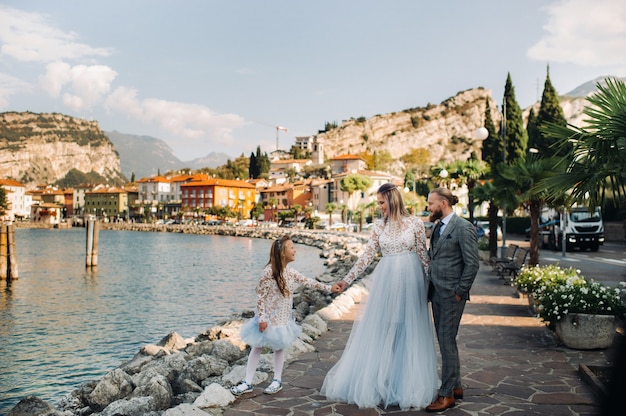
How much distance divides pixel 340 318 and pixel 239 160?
170 m

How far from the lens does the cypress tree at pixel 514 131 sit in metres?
56.3

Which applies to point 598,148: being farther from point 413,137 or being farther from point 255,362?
point 413,137

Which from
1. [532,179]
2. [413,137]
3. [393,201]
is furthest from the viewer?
[413,137]

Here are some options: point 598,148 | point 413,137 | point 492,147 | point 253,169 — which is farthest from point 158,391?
point 413,137

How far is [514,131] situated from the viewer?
189 feet

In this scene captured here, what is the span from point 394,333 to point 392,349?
0.17m

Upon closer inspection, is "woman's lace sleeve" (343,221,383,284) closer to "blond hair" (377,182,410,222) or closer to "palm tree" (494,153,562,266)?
"blond hair" (377,182,410,222)

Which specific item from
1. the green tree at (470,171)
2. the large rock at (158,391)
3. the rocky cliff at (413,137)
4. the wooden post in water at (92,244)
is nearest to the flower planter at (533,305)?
the large rock at (158,391)

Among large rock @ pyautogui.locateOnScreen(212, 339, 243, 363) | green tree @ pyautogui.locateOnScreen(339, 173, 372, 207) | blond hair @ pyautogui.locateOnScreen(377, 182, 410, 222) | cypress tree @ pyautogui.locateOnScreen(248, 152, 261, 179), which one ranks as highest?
cypress tree @ pyautogui.locateOnScreen(248, 152, 261, 179)

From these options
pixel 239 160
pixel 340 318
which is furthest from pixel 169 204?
pixel 340 318

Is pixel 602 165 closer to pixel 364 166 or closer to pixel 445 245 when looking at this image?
pixel 445 245

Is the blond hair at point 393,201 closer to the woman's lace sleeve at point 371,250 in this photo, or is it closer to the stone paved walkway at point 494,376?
the woman's lace sleeve at point 371,250

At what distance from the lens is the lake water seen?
1335 cm

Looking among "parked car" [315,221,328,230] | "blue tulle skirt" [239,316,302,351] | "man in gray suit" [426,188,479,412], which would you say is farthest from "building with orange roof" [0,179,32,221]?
"man in gray suit" [426,188,479,412]
